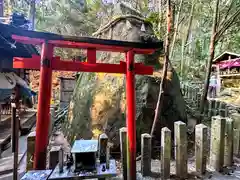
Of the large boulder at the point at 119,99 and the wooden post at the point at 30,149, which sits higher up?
the large boulder at the point at 119,99

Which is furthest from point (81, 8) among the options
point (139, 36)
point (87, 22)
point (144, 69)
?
point (144, 69)

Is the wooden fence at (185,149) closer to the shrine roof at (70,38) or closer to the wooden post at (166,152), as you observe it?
the wooden post at (166,152)

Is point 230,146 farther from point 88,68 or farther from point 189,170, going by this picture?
point 88,68

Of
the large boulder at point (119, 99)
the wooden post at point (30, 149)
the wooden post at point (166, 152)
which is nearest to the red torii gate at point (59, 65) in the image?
the wooden post at point (30, 149)

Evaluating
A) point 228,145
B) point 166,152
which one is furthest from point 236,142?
point 166,152

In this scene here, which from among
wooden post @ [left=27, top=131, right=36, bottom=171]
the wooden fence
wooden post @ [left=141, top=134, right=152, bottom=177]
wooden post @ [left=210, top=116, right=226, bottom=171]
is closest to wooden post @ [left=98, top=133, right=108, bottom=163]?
the wooden fence

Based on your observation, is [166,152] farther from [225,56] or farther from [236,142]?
[225,56]

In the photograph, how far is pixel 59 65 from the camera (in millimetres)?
3420

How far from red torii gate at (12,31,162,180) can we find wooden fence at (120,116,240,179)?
1.30 feet

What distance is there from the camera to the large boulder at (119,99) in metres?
5.60

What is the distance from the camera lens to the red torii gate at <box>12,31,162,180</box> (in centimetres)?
318

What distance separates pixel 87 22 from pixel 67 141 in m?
11.5

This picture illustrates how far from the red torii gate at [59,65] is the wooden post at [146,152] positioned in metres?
0.32

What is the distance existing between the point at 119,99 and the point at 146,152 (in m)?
2.19
